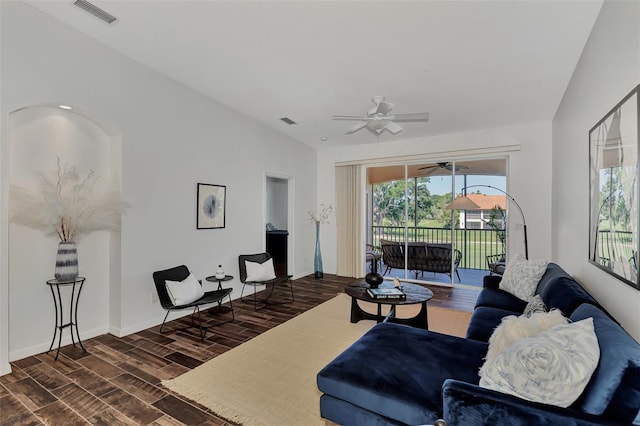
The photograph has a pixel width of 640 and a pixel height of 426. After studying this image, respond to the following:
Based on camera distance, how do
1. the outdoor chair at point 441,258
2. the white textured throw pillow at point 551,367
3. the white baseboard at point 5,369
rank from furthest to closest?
1. the outdoor chair at point 441,258
2. the white baseboard at point 5,369
3. the white textured throw pillow at point 551,367

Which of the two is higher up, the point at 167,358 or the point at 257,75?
the point at 257,75

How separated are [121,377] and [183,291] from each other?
1.04m

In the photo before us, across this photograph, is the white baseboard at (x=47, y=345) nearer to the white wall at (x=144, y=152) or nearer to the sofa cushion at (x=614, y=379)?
the white wall at (x=144, y=152)

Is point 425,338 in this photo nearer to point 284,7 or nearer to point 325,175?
point 284,7

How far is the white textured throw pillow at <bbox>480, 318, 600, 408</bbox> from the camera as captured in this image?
1.23 meters

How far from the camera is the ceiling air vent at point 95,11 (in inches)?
101

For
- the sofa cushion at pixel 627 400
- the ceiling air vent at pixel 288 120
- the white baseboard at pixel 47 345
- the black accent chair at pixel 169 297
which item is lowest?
the white baseboard at pixel 47 345

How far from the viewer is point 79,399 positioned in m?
2.23

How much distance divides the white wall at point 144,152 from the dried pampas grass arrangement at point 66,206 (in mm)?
174

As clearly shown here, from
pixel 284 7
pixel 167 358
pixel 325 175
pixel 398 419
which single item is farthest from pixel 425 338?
pixel 325 175

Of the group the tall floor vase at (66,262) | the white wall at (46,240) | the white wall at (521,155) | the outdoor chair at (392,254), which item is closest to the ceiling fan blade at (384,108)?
the white wall at (521,155)

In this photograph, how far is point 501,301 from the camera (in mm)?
3174

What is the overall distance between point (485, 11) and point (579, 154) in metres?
1.69

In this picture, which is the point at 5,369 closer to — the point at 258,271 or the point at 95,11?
the point at 258,271
